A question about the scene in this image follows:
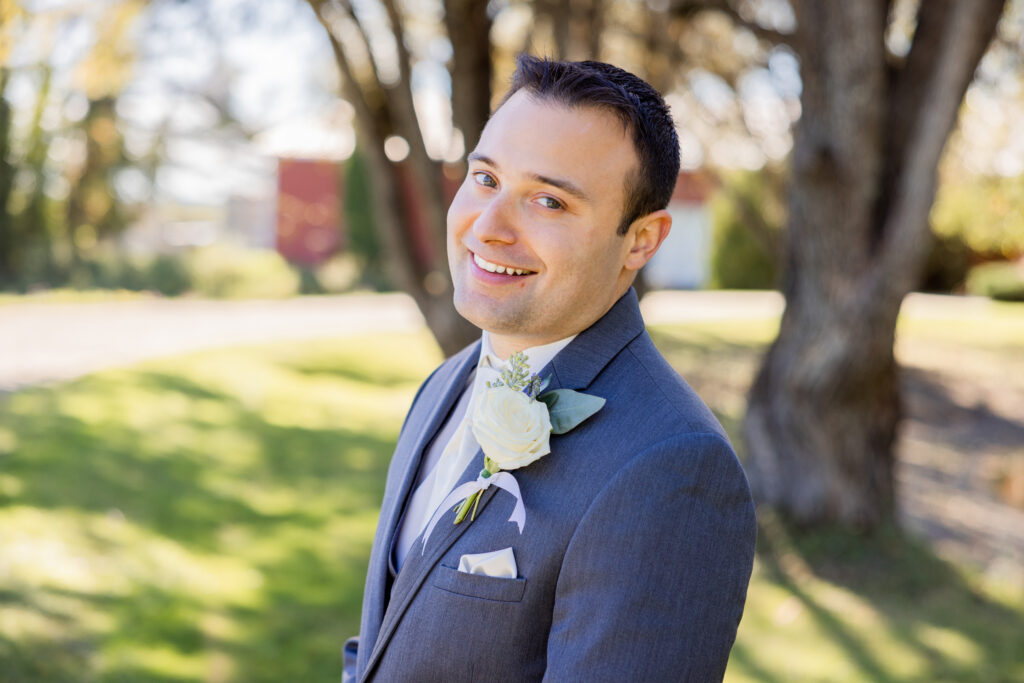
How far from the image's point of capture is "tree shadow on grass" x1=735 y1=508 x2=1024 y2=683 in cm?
450

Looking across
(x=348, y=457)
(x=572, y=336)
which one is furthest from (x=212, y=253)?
(x=572, y=336)

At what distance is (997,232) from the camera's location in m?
10.8

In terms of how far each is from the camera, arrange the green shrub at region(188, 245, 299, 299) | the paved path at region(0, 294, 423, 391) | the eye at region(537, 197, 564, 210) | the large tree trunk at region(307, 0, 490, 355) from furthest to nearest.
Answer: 1. the green shrub at region(188, 245, 299, 299)
2. the paved path at region(0, 294, 423, 391)
3. the large tree trunk at region(307, 0, 490, 355)
4. the eye at region(537, 197, 564, 210)

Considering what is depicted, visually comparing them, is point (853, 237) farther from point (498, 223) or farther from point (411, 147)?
point (498, 223)

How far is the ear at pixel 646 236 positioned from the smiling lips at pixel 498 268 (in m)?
0.19

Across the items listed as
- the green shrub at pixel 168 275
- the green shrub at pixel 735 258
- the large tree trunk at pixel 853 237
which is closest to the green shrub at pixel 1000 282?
the green shrub at pixel 735 258

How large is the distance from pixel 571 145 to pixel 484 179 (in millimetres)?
183

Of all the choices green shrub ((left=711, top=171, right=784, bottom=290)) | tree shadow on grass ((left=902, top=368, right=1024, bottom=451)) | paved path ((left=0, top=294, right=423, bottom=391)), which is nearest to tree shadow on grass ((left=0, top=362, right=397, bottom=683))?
paved path ((left=0, top=294, right=423, bottom=391))

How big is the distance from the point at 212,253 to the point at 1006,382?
1562 cm

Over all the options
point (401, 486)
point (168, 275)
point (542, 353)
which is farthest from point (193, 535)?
point (168, 275)

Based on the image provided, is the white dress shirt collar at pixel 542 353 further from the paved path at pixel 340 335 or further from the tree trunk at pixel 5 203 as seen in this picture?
the tree trunk at pixel 5 203

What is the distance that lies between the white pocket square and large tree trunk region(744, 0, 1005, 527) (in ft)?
14.0

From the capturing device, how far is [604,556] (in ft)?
4.19

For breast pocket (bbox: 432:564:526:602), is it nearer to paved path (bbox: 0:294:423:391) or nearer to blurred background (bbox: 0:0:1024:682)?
blurred background (bbox: 0:0:1024:682)
